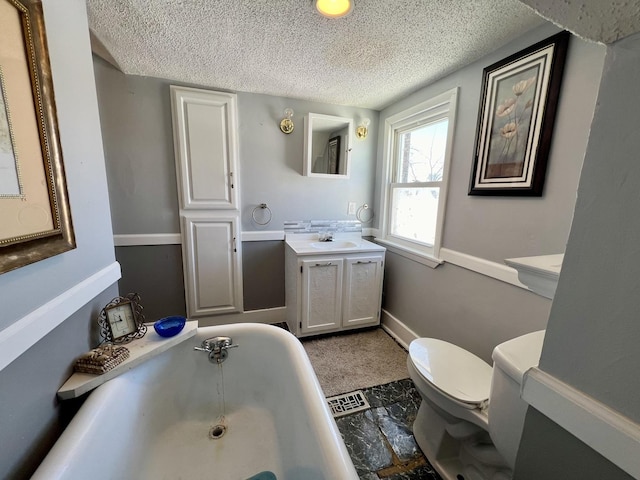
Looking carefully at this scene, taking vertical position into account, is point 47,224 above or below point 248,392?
above

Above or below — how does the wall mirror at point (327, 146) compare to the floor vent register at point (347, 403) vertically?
above

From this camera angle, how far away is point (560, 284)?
487 mm

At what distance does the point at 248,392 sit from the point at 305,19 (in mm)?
1971

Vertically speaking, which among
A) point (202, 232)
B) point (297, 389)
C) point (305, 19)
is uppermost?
point (305, 19)

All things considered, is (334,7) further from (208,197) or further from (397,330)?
(397,330)

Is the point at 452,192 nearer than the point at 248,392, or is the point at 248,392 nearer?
the point at 248,392

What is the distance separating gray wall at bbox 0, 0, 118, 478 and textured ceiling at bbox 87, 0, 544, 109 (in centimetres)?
44

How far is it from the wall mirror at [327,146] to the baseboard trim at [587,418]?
2078 millimetres

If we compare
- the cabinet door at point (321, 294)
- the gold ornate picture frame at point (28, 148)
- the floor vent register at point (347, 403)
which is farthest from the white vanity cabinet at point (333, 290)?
the gold ornate picture frame at point (28, 148)

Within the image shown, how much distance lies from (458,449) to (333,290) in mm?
1236

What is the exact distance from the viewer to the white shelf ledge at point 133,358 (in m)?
0.84

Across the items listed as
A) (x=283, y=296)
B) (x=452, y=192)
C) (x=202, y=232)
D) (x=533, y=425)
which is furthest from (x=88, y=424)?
(x=452, y=192)

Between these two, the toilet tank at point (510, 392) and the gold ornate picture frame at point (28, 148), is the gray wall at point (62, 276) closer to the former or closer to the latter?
the gold ornate picture frame at point (28, 148)

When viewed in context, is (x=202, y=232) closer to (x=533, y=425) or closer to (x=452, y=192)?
(x=452, y=192)
